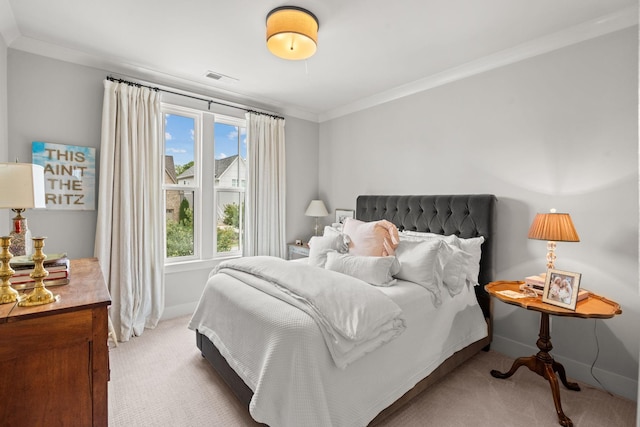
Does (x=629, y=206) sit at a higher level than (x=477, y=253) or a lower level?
higher

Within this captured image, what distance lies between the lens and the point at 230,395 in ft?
6.98

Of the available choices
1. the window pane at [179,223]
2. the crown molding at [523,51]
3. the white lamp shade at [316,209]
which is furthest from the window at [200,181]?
the crown molding at [523,51]

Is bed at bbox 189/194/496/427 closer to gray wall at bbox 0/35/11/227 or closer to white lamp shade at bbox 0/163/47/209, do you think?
white lamp shade at bbox 0/163/47/209

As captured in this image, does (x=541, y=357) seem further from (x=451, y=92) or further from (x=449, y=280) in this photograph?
(x=451, y=92)

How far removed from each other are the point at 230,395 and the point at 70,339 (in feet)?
3.98

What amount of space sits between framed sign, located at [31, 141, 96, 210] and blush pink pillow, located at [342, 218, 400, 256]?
8.21 ft

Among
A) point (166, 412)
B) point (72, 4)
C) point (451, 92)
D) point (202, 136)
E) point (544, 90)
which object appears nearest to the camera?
point (166, 412)

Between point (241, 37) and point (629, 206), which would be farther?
point (241, 37)

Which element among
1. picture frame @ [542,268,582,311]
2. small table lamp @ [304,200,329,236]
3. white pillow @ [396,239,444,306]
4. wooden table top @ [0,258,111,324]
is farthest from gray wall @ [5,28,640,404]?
wooden table top @ [0,258,111,324]

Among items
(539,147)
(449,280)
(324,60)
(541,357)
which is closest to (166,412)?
(449,280)

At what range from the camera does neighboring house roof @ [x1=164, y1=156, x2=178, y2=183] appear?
11.5ft

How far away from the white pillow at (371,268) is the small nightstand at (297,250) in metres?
1.52

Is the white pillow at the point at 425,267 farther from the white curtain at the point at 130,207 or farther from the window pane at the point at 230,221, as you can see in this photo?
the white curtain at the point at 130,207

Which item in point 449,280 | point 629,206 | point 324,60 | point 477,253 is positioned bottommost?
point 449,280
